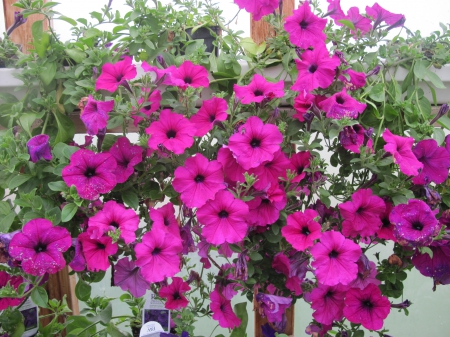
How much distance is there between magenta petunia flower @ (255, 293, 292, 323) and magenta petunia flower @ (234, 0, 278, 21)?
496mm

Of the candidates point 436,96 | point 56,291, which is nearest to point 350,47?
point 436,96

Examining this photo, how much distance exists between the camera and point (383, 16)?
0.82 meters

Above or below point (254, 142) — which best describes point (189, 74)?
above

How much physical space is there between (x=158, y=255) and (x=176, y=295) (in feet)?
0.63

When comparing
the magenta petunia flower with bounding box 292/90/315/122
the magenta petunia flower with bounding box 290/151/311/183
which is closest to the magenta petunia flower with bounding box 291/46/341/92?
the magenta petunia flower with bounding box 292/90/315/122

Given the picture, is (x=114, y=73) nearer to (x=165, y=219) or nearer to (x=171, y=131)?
(x=171, y=131)

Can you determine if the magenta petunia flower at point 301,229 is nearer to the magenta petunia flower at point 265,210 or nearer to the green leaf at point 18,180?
the magenta petunia flower at point 265,210

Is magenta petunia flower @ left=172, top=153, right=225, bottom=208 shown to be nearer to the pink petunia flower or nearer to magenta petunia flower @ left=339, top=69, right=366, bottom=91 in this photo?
the pink petunia flower

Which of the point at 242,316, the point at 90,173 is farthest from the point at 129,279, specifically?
the point at 242,316

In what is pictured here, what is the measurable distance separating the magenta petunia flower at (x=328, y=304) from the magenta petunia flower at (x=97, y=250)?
368 millimetres

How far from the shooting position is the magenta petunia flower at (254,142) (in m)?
0.69

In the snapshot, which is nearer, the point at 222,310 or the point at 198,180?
the point at 198,180

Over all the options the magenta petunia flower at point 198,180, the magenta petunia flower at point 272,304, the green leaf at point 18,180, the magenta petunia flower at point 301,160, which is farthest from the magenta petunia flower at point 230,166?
the green leaf at point 18,180

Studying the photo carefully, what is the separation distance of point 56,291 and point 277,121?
81 cm
